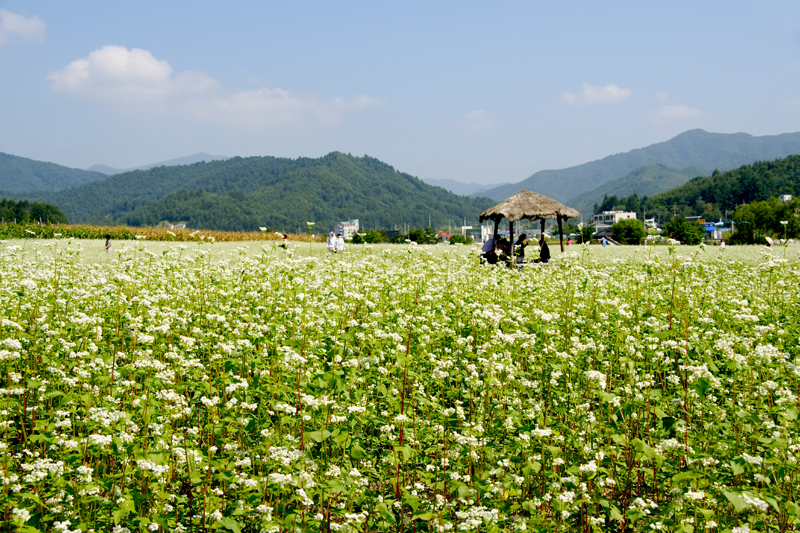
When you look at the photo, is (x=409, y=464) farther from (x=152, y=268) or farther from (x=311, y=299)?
(x=152, y=268)

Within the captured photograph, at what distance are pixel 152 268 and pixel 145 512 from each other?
264 inches

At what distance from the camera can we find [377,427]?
4.96 meters

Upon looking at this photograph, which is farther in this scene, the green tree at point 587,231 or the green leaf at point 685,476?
the green tree at point 587,231

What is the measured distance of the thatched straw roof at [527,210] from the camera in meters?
23.2

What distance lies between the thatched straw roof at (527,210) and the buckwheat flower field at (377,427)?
15456 mm

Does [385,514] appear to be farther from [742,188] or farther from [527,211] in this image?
[742,188]

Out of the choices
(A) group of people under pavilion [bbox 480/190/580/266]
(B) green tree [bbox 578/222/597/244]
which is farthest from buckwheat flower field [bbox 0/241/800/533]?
(B) green tree [bbox 578/222/597/244]

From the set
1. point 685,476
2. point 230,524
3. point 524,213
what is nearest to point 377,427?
point 230,524

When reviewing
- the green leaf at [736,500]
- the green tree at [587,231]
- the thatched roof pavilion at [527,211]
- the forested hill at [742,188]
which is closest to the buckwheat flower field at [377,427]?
the green leaf at [736,500]

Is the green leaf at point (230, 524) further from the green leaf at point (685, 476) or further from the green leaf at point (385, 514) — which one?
the green leaf at point (685, 476)

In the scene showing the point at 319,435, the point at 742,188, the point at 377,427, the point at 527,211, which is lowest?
the point at 377,427

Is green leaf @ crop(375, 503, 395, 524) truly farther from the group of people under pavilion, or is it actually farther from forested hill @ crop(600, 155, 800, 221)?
forested hill @ crop(600, 155, 800, 221)

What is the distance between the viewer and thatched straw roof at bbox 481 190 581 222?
2316 cm

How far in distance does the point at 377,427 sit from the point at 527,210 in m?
20.3
